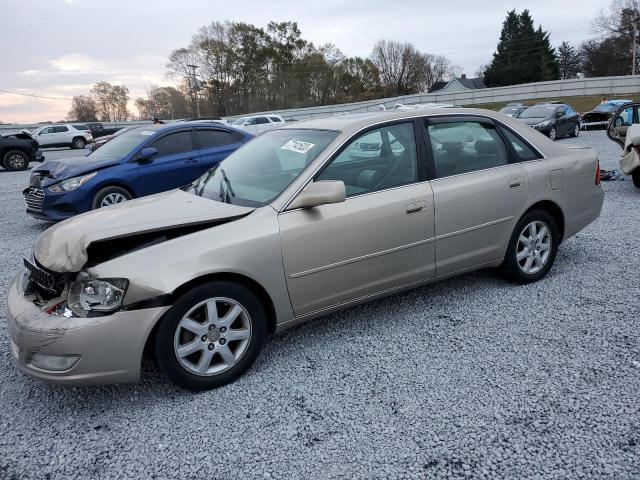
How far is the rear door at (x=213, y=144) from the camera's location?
8.15 meters

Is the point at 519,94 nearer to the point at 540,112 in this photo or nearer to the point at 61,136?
the point at 540,112

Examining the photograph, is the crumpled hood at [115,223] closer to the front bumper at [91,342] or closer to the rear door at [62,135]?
the front bumper at [91,342]

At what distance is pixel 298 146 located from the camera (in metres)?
3.72

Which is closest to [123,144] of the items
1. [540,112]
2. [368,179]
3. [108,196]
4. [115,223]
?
[108,196]

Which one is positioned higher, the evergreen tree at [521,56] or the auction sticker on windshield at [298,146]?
the evergreen tree at [521,56]

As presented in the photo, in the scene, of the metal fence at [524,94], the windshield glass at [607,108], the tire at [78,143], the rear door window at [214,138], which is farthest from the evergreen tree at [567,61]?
the rear door window at [214,138]

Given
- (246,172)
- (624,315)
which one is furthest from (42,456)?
(624,315)

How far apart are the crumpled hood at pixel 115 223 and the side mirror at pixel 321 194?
0.33 meters

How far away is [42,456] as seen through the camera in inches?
99.4

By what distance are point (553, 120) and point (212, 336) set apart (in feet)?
62.5

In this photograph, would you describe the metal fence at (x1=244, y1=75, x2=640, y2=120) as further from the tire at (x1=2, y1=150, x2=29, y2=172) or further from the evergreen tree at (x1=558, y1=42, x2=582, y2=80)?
the evergreen tree at (x1=558, y1=42, x2=582, y2=80)

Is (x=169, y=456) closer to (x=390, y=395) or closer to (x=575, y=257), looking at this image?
(x=390, y=395)

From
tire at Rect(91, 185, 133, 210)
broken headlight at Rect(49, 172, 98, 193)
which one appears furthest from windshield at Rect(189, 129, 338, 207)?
broken headlight at Rect(49, 172, 98, 193)

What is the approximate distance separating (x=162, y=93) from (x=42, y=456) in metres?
73.8
